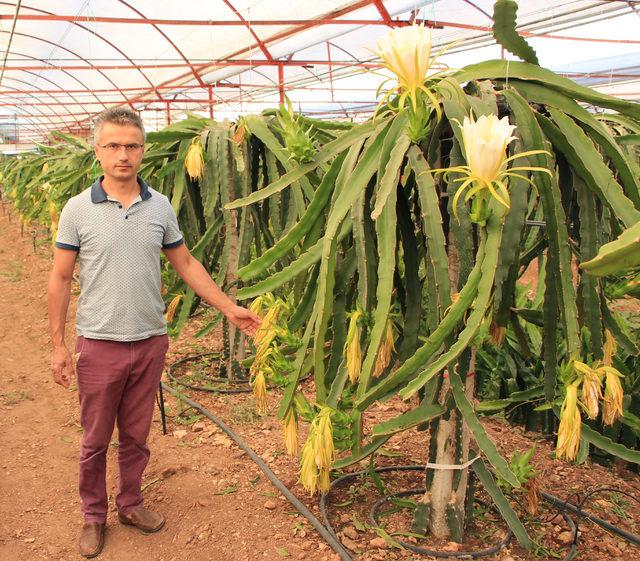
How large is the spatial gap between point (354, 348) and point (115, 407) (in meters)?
0.73

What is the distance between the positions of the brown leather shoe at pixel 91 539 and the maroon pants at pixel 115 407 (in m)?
0.02

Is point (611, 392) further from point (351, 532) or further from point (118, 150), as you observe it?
point (118, 150)

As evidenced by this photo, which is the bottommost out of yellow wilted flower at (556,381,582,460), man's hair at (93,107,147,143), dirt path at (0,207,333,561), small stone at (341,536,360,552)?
dirt path at (0,207,333,561)

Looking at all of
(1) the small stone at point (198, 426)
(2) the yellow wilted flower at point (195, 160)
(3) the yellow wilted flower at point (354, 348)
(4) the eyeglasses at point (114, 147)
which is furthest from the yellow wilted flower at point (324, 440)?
(2) the yellow wilted flower at point (195, 160)

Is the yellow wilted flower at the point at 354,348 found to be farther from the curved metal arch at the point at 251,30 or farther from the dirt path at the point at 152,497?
the curved metal arch at the point at 251,30

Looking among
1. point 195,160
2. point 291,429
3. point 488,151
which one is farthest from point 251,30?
point 488,151

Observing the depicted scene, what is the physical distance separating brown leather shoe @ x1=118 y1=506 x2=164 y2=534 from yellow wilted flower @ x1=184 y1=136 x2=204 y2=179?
133cm

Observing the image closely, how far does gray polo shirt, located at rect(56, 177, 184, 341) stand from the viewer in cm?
171

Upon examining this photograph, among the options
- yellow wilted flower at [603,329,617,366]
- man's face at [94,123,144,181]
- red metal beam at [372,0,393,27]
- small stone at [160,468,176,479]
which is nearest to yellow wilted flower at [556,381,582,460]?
yellow wilted flower at [603,329,617,366]

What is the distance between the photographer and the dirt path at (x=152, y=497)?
5.88 feet

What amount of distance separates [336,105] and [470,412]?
37.3 feet

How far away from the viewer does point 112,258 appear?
5.65 feet

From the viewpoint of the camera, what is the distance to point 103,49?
8.88 meters

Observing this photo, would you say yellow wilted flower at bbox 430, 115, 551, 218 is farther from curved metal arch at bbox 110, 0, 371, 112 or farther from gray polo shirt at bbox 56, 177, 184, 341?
curved metal arch at bbox 110, 0, 371, 112
